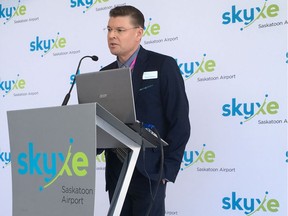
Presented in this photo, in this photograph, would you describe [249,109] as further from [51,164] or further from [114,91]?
[51,164]

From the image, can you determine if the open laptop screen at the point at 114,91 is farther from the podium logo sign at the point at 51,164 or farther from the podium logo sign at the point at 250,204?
the podium logo sign at the point at 250,204

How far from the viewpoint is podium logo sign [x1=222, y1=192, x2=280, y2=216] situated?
246 cm

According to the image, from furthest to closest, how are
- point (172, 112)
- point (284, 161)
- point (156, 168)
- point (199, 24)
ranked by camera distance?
point (199, 24), point (284, 161), point (172, 112), point (156, 168)

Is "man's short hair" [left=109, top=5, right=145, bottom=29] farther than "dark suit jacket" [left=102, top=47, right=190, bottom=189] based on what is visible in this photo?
Yes

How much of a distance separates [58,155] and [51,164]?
0.04 meters

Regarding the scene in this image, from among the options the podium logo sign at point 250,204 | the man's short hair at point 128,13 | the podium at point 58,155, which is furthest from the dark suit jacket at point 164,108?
the podium logo sign at point 250,204

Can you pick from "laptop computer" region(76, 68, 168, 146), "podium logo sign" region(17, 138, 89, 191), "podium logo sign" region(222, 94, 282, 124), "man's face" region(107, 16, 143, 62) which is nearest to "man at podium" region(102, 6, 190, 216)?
"man's face" region(107, 16, 143, 62)

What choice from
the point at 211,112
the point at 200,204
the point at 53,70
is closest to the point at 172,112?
the point at 211,112

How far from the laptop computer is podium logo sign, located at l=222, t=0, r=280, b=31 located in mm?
1508

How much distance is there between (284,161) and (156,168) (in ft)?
3.90

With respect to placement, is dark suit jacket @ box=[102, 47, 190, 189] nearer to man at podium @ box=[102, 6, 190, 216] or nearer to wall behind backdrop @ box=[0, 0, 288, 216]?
man at podium @ box=[102, 6, 190, 216]

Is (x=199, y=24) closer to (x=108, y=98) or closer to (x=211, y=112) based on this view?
(x=211, y=112)

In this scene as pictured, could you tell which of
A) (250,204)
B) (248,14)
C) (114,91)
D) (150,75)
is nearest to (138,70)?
(150,75)

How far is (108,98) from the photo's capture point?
1.43m
